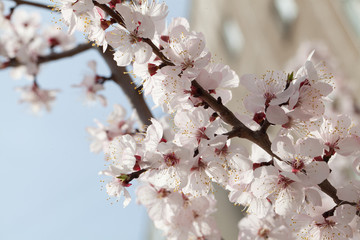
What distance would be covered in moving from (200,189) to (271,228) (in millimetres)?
412

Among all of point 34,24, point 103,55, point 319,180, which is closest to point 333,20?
point 34,24

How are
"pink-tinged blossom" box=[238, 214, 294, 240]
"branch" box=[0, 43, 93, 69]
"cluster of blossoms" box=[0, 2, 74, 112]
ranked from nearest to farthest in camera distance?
"pink-tinged blossom" box=[238, 214, 294, 240] < "branch" box=[0, 43, 93, 69] < "cluster of blossoms" box=[0, 2, 74, 112]

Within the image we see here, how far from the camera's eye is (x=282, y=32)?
6.93 metres

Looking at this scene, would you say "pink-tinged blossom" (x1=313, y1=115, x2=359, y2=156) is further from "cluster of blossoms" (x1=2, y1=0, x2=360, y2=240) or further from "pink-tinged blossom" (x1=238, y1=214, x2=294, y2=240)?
"pink-tinged blossom" (x1=238, y1=214, x2=294, y2=240)

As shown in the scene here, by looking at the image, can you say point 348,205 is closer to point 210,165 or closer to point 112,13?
point 210,165

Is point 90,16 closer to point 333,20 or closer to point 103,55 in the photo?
point 103,55

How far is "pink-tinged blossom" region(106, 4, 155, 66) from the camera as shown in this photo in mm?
1004

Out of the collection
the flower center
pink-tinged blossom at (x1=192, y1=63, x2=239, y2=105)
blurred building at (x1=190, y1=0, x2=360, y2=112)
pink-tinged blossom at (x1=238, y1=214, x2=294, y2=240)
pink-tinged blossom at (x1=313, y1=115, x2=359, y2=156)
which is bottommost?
blurred building at (x1=190, y1=0, x2=360, y2=112)

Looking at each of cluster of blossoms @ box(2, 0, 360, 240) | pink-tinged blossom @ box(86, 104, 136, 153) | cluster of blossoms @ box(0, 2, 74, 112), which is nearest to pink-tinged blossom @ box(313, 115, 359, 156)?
cluster of blossoms @ box(2, 0, 360, 240)

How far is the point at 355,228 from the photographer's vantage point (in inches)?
42.4

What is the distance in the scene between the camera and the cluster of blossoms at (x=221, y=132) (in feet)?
3.26

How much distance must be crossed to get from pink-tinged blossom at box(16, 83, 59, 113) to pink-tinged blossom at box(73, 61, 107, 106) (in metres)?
0.44

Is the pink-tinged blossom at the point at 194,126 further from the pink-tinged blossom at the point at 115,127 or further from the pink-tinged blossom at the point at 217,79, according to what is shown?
the pink-tinged blossom at the point at 115,127

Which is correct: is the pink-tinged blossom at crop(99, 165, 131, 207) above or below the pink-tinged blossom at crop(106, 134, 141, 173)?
below
